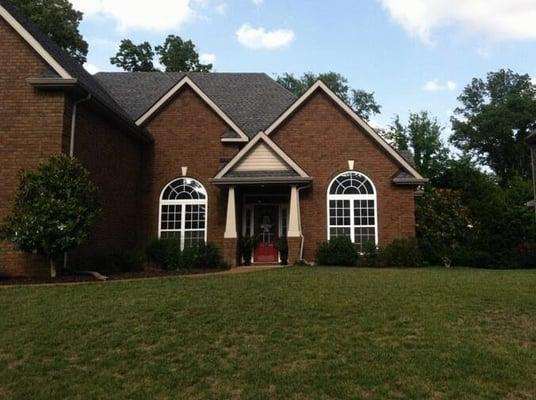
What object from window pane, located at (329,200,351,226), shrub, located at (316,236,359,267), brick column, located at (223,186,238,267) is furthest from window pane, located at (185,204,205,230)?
window pane, located at (329,200,351,226)

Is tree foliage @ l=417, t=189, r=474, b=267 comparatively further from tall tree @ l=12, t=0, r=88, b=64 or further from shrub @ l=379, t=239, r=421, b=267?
tall tree @ l=12, t=0, r=88, b=64

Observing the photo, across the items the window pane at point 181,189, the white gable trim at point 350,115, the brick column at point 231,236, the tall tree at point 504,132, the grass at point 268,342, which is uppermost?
the tall tree at point 504,132

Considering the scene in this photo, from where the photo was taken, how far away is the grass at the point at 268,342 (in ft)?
16.7

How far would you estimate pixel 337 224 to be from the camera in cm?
1748

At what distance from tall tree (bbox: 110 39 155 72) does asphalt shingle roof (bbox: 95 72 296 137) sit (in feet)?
49.7

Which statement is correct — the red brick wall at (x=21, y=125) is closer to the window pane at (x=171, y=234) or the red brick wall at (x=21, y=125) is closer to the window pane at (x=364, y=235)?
the window pane at (x=171, y=234)

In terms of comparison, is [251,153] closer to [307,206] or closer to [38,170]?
[307,206]

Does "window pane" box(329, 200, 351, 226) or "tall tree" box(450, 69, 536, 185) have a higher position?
"tall tree" box(450, 69, 536, 185)

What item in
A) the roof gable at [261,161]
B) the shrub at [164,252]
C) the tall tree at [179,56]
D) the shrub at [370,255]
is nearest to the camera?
the shrub at [164,252]

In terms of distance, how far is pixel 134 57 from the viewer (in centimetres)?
3750

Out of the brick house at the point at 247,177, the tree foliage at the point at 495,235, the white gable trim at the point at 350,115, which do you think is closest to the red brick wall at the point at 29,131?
the brick house at the point at 247,177

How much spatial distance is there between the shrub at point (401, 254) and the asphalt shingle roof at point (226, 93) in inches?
279

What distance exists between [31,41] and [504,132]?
53.1 m

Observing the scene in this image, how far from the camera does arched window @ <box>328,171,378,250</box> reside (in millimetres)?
17344
